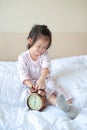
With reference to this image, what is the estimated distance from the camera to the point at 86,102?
1.11 meters

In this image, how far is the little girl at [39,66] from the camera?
125 centimetres

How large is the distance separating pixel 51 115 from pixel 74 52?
1.14 metres

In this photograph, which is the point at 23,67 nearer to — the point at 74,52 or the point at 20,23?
the point at 20,23

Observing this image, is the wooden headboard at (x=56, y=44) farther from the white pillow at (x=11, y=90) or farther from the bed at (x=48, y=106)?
the white pillow at (x=11, y=90)

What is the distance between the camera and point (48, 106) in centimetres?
120

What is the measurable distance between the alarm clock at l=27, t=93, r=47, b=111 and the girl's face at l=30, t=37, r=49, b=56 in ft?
1.02

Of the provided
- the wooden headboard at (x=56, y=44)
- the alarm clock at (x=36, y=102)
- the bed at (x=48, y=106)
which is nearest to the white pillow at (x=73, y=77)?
the bed at (x=48, y=106)

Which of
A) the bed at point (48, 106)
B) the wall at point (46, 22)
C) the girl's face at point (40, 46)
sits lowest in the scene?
the bed at point (48, 106)

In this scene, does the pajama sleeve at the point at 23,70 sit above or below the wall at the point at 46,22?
below

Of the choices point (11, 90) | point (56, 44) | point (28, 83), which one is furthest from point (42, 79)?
point (56, 44)

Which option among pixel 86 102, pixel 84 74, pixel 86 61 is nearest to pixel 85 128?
pixel 86 102

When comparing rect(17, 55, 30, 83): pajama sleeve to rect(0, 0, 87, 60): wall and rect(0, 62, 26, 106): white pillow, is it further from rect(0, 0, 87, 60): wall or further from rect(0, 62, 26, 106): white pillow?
rect(0, 0, 87, 60): wall

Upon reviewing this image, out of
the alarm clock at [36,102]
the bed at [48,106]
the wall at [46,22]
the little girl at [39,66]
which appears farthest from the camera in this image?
the wall at [46,22]

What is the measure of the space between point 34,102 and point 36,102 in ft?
0.03
